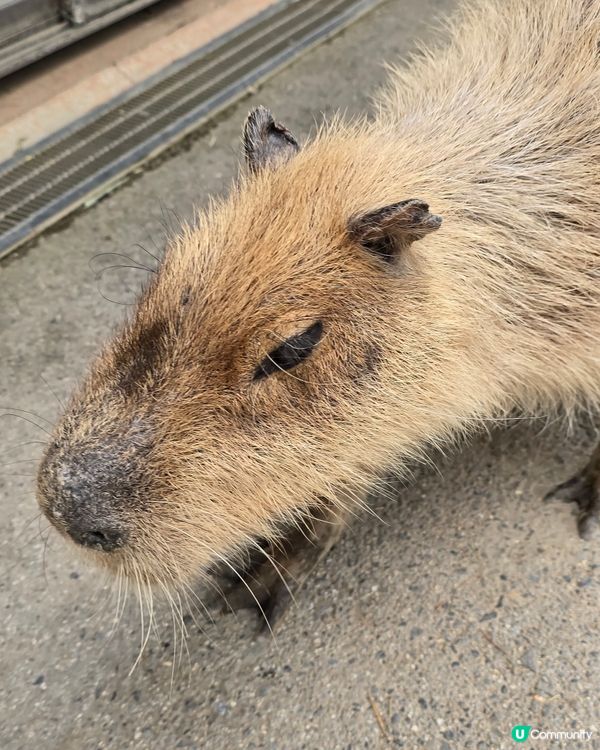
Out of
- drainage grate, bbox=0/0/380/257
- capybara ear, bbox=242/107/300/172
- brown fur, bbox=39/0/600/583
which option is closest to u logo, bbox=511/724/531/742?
brown fur, bbox=39/0/600/583

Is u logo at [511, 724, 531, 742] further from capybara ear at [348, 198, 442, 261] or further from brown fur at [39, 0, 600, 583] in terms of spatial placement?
capybara ear at [348, 198, 442, 261]

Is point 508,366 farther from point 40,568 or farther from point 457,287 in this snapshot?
point 40,568

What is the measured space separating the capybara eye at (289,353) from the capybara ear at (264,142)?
0.70 meters

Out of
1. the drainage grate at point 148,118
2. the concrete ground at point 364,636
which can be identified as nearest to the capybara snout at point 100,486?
the concrete ground at point 364,636

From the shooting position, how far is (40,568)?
2773 millimetres

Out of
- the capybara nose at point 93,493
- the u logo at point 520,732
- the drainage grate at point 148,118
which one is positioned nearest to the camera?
the capybara nose at point 93,493

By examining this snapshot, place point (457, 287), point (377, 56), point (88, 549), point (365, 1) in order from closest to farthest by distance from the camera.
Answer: point (88, 549) → point (457, 287) → point (377, 56) → point (365, 1)

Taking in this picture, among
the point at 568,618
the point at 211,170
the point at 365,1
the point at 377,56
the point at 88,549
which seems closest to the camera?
the point at 88,549

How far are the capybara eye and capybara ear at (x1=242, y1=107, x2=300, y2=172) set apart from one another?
698mm

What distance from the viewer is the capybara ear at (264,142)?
242 centimetres

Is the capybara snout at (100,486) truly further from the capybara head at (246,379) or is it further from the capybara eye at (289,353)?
the capybara eye at (289,353)

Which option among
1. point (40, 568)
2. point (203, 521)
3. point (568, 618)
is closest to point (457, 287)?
point (203, 521)

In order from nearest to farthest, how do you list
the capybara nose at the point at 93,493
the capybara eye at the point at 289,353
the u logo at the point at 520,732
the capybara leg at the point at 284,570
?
the capybara nose at the point at 93,493 < the capybara eye at the point at 289,353 < the u logo at the point at 520,732 < the capybara leg at the point at 284,570

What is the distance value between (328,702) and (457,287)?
4.81ft
